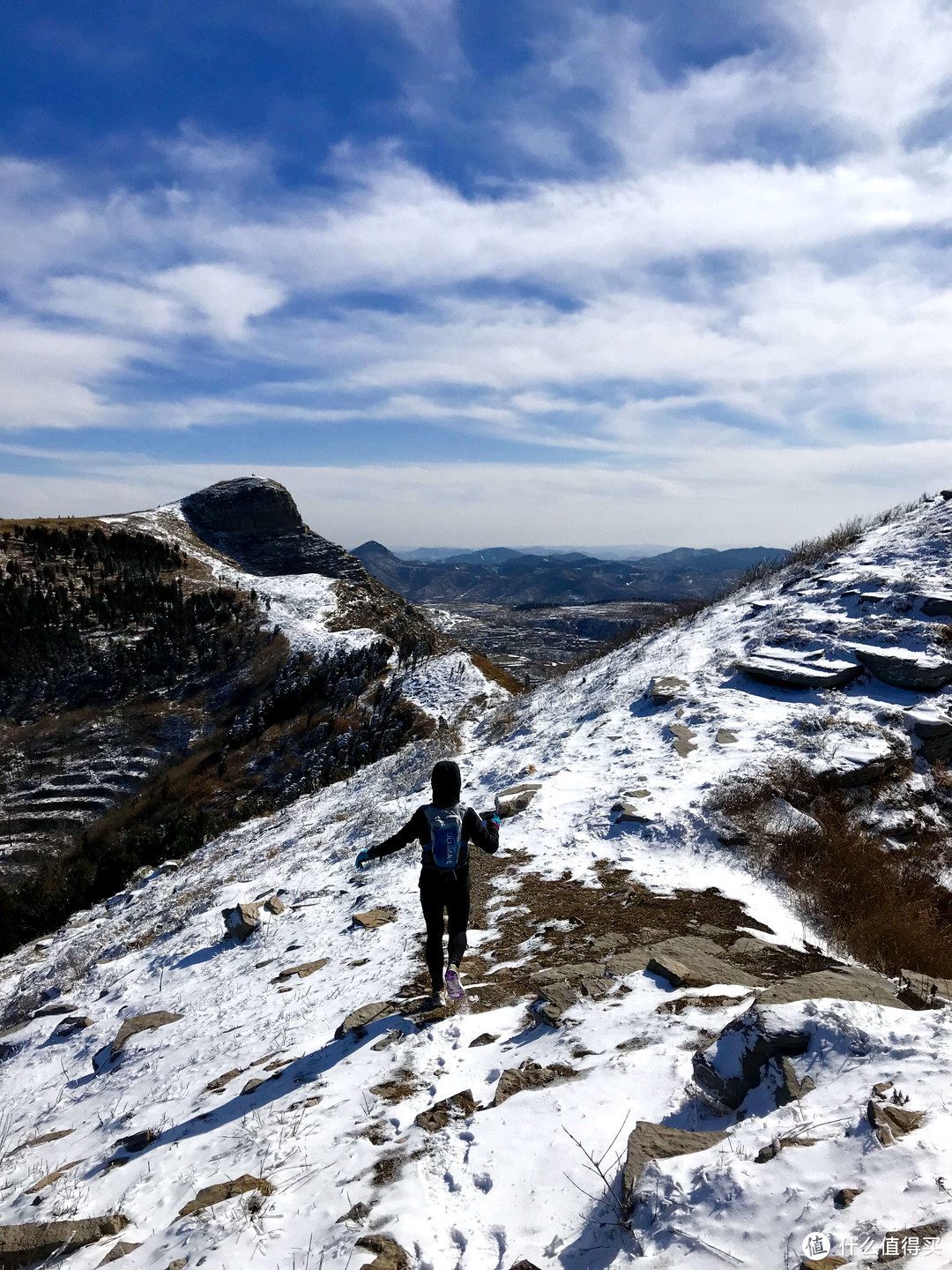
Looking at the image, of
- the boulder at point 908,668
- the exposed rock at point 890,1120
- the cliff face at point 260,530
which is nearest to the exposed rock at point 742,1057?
the exposed rock at point 890,1120

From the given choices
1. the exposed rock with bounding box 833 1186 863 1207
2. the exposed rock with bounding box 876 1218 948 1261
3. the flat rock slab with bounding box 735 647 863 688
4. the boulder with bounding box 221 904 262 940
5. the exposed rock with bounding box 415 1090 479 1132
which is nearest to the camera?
the exposed rock with bounding box 876 1218 948 1261

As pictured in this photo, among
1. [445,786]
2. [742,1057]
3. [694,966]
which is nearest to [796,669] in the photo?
[694,966]

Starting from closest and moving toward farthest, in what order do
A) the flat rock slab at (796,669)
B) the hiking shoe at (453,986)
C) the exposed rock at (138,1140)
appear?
the exposed rock at (138,1140) → the hiking shoe at (453,986) → the flat rock slab at (796,669)

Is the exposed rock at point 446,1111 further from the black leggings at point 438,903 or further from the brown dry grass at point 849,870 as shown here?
the brown dry grass at point 849,870

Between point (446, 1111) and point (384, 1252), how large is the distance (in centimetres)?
132

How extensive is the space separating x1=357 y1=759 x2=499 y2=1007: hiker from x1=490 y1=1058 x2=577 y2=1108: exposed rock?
165cm

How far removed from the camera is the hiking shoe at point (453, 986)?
6730 millimetres

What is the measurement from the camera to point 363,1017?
6.59 meters

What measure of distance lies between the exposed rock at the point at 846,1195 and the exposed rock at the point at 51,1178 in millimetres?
6035

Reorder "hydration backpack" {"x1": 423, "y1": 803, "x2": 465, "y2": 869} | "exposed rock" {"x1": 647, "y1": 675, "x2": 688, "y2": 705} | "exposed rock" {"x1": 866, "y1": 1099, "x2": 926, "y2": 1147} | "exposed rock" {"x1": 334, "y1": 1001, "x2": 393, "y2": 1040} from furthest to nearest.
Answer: "exposed rock" {"x1": 647, "y1": 675, "x2": 688, "y2": 705} → "hydration backpack" {"x1": 423, "y1": 803, "x2": 465, "y2": 869} → "exposed rock" {"x1": 334, "y1": 1001, "x2": 393, "y2": 1040} → "exposed rock" {"x1": 866, "y1": 1099, "x2": 926, "y2": 1147}

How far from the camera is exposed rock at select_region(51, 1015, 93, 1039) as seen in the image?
9.65 metres

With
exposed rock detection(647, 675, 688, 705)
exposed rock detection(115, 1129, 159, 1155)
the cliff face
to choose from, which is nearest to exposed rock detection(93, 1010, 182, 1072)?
exposed rock detection(115, 1129, 159, 1155)

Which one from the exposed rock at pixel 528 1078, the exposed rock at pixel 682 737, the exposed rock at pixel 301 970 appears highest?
the exposed rock at pixel 682 737

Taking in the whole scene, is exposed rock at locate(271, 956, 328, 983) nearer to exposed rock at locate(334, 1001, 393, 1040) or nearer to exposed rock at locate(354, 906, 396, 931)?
exposed rock at locate(354, 906, 396, 931)
